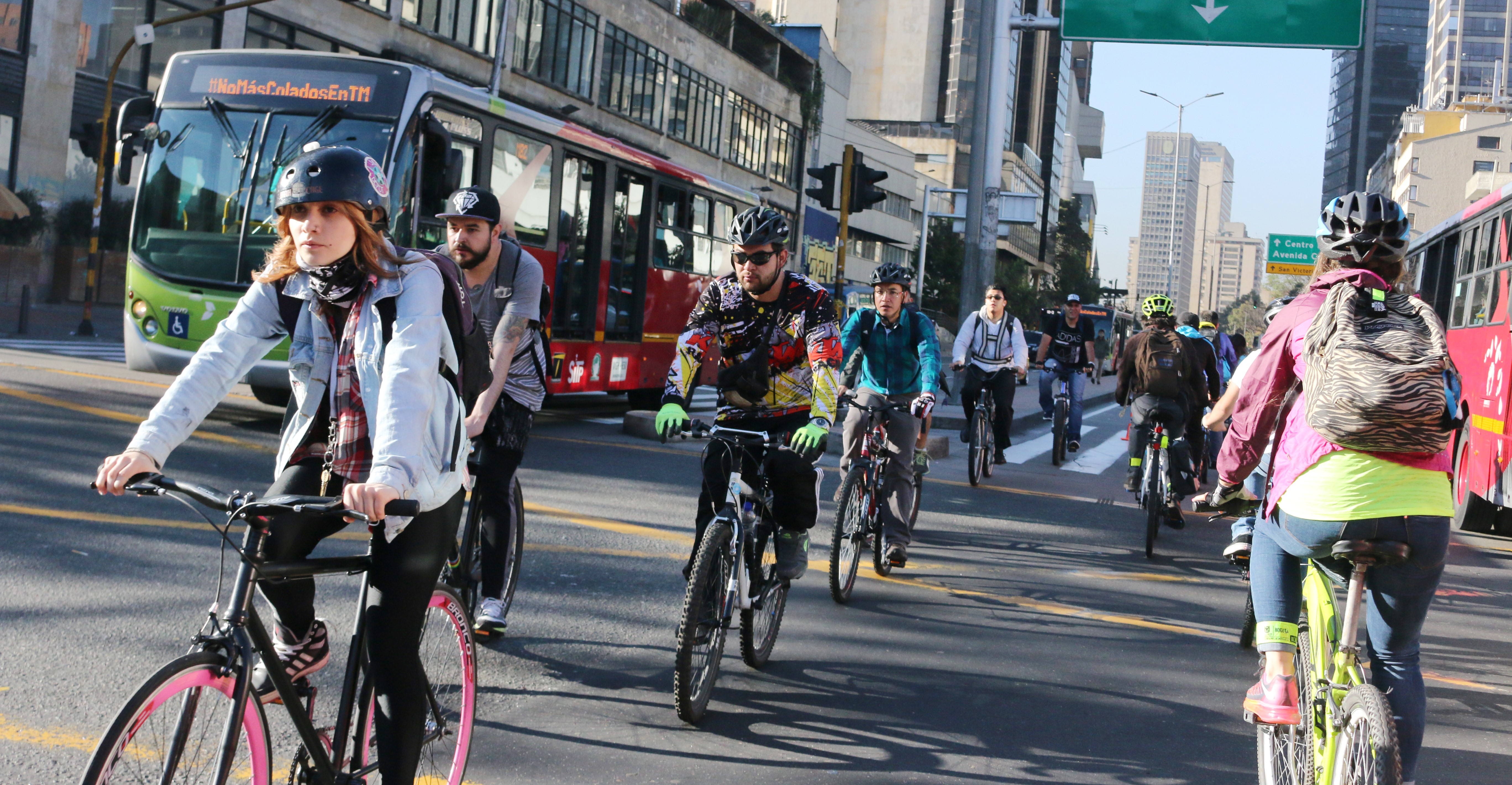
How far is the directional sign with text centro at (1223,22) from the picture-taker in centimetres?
1445

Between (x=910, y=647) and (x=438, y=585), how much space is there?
311 centimetres

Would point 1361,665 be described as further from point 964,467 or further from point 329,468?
point 964,467

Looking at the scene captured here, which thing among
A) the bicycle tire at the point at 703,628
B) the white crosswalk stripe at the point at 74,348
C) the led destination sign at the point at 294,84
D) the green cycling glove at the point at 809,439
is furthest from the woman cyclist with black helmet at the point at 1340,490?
the white crosswalk stripe at the point at 74,348

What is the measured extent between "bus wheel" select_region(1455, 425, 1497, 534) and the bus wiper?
428 inches

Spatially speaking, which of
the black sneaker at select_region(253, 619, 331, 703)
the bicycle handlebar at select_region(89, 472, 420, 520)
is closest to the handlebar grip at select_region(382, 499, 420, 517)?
the bicycle handlebar at select_region(89, 472, 420, 520)

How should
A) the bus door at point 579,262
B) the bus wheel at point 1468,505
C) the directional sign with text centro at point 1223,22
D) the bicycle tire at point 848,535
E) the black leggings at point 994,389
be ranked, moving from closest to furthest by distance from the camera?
the bicycle tire at point 848,535 < the bus wheel at point 1468,505 < the black leggings at point 994,389 < the bus door at point 579,262 < the directional sign with text centro at point 1223,22

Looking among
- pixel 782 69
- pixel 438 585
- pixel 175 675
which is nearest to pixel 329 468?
pixel 438 585

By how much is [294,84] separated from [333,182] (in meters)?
9.21

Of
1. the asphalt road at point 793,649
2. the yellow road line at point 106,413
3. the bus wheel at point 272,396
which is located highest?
the bus wheel at point 272,396

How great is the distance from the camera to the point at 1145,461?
944 cm

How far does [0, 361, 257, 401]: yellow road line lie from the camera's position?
13336 millimetres

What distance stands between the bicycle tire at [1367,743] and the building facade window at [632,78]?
39.4 meters

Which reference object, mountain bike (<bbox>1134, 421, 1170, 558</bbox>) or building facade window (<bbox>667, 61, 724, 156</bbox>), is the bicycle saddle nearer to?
mountain bike (<bbox>1134, 421, 1170, 558</bbox>)

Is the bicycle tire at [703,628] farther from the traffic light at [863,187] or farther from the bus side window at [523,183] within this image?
the traffic light at [863,187]
